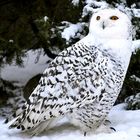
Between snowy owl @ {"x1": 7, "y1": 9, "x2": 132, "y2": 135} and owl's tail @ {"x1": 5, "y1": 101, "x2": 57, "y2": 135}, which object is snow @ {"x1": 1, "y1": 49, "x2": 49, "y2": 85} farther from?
snowy owl @ {"x1": 7, "y1": 9, "x2": 132, "y2": 135}

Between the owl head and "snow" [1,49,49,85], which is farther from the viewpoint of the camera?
"snow" [1,49,49,85]

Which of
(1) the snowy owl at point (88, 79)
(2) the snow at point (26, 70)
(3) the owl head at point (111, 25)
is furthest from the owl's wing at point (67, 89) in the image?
(2) the snow at point (26, 70)

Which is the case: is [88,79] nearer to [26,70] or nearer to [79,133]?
[79,133]

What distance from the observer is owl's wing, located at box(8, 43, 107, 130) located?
4141mm

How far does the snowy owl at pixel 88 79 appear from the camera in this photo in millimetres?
4148

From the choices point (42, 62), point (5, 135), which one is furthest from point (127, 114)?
point (42, 62)

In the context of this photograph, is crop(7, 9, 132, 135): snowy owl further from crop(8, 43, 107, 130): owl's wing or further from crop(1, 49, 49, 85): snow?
crop(1, 49, 49, 85): snow

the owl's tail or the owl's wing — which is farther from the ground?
the owl's wing

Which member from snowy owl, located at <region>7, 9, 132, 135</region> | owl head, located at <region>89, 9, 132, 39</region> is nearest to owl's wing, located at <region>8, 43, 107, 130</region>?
snowy owl, located at <region>7, 9, 132, 135</region>

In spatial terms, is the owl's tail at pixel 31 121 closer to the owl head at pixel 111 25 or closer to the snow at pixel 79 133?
the snow at pixel 79 133

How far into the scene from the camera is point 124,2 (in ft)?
18.8

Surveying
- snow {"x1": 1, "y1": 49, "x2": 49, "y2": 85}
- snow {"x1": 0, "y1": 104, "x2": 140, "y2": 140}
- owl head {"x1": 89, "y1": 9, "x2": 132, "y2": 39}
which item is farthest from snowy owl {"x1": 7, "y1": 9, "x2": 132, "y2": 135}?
snow {"x1": 1, "y1": 49, "x2": 49, "y2": 85}

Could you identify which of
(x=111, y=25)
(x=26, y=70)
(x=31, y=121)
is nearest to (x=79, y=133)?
(x=31, y=121)

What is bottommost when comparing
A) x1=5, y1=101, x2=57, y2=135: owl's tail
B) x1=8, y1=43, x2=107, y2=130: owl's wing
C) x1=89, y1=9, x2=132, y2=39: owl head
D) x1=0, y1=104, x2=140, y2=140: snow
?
x1=0, y1=104, x2=140, y2=140: snow
